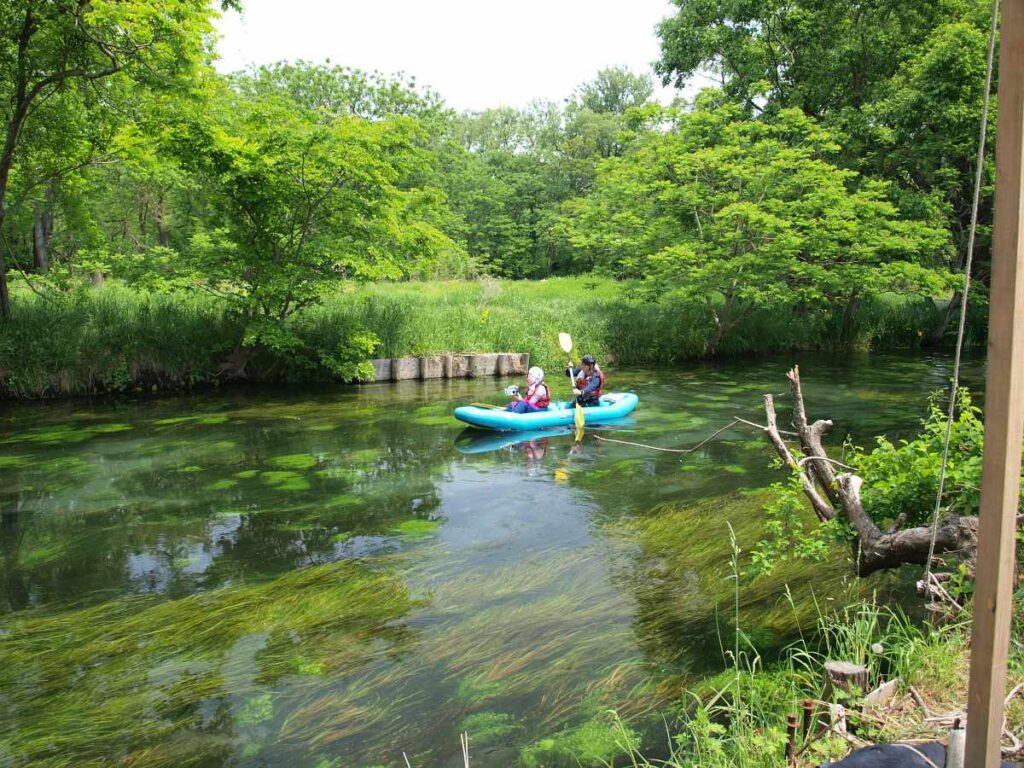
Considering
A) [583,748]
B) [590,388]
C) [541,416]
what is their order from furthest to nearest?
[590,388] < [541,416] < [583,748]

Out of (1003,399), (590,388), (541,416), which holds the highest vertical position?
(1003,399)

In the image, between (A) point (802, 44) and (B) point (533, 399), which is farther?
(A) point (802, 44)

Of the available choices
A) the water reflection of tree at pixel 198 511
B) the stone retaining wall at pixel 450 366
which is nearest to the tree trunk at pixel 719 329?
the stone retaining wall at pixel 450 366

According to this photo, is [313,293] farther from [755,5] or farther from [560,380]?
[755,5]

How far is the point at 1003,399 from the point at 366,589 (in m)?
4.13

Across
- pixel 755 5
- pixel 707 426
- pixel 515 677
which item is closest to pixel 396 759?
pixel 515 677

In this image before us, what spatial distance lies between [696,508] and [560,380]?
27.4 feet

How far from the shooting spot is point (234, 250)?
1257 centimetres

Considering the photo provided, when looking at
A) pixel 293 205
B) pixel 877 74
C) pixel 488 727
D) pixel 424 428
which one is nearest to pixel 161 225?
pixel 293 205

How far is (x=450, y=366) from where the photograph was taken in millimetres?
14938

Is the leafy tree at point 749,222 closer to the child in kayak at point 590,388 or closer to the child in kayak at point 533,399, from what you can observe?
the child in kayak at point 590,388

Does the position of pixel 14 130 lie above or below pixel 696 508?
above

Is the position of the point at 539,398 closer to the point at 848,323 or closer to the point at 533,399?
the point at 533,399

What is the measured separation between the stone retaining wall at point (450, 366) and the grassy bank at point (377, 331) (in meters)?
0.28
